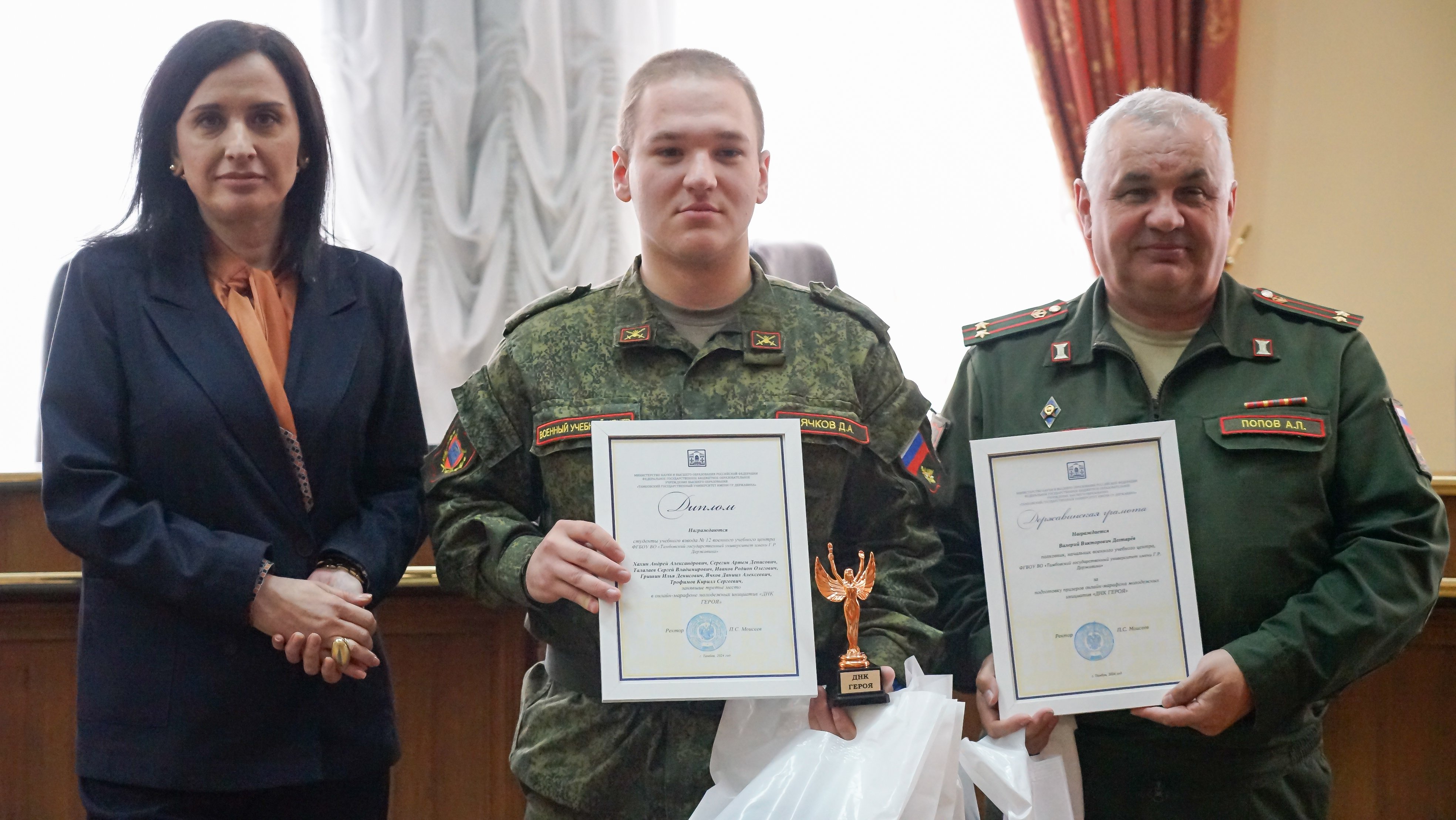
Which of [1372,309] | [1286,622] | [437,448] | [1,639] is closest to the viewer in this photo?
[1286,622]

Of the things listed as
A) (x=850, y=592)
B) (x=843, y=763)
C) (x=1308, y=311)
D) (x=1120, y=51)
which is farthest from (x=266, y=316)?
(x=1120, y=51)

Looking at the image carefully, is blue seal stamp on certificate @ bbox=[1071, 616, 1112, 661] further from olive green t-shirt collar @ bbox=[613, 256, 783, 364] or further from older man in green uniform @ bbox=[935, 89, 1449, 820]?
olive green t-shirt collar @ bbox=[613, 256, 783, 364]

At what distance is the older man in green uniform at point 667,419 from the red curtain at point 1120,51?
303 cm

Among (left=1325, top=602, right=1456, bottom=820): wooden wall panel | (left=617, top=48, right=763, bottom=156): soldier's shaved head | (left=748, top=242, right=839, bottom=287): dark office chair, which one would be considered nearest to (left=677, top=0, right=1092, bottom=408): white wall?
(left=748, top=242, right=839, bottom=287): dark office chair

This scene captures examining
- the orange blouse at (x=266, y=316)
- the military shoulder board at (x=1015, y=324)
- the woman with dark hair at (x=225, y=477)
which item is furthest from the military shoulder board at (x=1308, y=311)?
the orange blouse at (x=266, y=316)

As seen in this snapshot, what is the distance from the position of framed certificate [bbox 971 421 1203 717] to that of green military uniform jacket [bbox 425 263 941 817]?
4.6 inches

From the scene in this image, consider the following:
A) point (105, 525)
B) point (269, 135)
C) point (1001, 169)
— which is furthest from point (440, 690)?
point (1001, 169)

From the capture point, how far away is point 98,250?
1.79 metres

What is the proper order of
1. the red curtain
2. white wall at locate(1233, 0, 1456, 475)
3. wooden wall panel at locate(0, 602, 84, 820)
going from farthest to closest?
white wall at locate(1233, 0, 1456, 475) < the red curtain < wooden wall panel at locate(0, 602, 84, 820)

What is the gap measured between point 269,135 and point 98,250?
0.31 metres

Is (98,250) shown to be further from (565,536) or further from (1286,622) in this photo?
(1286,622)

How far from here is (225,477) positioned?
1708mm

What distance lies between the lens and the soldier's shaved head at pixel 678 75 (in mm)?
1786

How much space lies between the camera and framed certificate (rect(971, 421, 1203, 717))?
1.73m
